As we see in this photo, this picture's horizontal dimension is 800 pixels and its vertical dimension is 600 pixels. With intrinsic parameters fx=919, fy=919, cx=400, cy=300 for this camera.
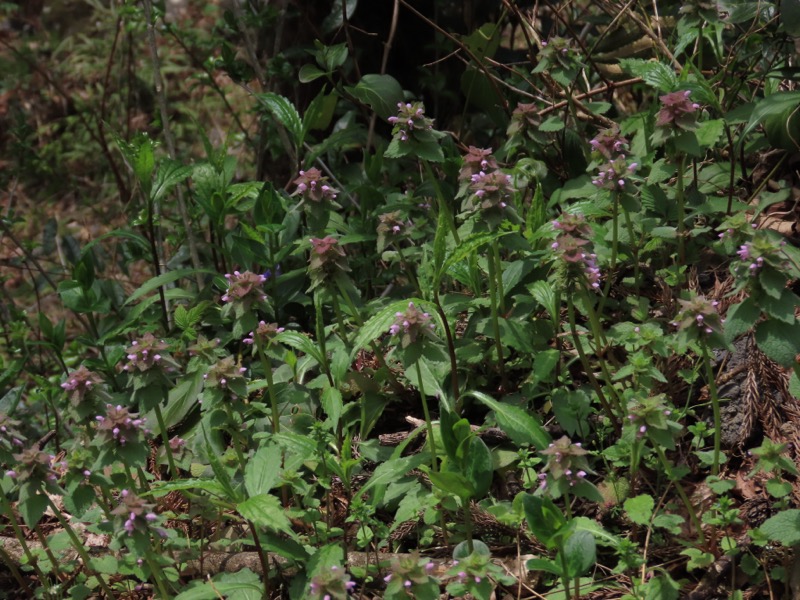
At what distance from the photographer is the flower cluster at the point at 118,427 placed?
2.38 m

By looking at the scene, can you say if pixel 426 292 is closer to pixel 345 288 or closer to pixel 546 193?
pixel 345 288

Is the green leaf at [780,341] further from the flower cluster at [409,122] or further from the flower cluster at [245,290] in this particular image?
the flower cluster at [245,290]

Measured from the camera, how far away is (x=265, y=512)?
89.7 inches

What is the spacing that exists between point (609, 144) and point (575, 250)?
64 cm

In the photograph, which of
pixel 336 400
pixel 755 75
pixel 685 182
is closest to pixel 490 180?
pixel 336 400

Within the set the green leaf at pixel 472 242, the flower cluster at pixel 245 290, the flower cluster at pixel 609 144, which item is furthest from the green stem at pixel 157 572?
the flower cluster at pixel 609 144

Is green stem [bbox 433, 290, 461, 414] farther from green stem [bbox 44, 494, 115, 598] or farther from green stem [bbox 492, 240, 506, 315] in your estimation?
green stem [bbox 44, 494, 115, 598]

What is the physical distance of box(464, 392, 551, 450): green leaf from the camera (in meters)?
2.56

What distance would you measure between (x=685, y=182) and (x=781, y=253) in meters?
1.17

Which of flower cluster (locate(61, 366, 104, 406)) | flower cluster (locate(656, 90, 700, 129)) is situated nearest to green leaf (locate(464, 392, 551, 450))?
flower cluster (locate(656, 90, 700, 129))

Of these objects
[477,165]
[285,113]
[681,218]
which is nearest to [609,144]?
[681,218]

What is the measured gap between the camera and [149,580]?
2670 millimetres

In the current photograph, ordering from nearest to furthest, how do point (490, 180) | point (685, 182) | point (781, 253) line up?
1. point (781, 253)
2. point (490, 180)
3. point (685, 182)

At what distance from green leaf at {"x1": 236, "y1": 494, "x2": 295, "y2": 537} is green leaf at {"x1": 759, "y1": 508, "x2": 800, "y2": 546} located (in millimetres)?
1143
